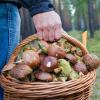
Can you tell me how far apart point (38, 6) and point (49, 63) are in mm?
340

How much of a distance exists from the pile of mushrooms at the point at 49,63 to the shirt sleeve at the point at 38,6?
146 millimetres

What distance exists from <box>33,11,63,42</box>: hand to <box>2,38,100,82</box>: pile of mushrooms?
33mm

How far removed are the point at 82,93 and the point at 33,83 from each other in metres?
0.23

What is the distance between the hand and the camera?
5.49ft

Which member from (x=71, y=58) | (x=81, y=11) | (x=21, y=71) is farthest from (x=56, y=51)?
(x=81, y=11)

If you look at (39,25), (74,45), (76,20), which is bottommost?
(76,20)

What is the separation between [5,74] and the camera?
5.46ft

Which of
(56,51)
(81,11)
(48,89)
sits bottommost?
(81,11)

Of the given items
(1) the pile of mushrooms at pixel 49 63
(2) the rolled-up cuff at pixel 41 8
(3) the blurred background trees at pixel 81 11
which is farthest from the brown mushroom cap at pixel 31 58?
(3) the blurred background trees at pixel 81 11

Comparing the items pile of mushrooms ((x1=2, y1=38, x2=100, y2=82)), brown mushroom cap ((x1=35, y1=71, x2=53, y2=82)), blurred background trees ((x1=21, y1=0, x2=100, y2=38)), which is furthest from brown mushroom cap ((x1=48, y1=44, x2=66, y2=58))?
blurred background trees ((x1=21, y1=0, x2=100, y2=38))

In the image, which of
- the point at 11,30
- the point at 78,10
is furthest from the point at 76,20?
the point at 11,30

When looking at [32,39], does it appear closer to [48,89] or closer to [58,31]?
[58,31]

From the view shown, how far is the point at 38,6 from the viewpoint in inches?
69.6

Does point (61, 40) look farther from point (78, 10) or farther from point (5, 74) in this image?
point (78, 10)
